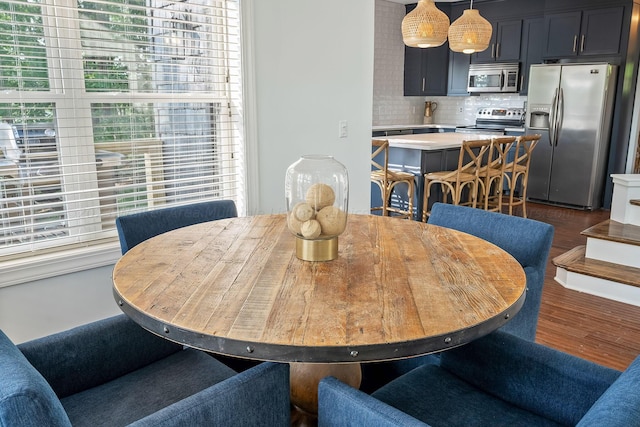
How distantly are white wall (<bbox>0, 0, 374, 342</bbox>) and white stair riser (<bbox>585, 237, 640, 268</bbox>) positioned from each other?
182 centimetres

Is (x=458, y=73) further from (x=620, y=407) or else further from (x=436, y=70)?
(x=620, y=407)

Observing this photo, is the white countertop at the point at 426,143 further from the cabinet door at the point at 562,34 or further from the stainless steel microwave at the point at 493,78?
the cabinet door at the point at 562,34

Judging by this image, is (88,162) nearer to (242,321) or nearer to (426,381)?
(242,321)

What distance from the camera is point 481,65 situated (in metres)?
7.21

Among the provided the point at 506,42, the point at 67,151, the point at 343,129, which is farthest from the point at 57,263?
the point at 506,42

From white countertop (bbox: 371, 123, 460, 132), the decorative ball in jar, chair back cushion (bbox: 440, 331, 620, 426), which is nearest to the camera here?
chair back cushion (bbox: 440, 331, 620, 426)

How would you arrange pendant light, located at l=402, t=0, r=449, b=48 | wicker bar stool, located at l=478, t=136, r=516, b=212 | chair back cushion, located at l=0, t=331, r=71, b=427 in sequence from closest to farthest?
chair back cushion, located at l=0, t=331, r=71, b=427, pendant light, located at l=402, t=0, r=449, b=48, wicker bar stool, located at l=478, t=136, r=516, b=212

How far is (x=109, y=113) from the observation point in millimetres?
2461

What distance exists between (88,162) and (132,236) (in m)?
0.64

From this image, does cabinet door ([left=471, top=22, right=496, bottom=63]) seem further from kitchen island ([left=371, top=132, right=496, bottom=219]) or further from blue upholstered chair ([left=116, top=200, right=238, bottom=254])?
blue upholstered chair ([left=116, top=200, right=238, bottom=254])

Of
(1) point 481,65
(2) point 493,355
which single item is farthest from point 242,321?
(1) point 481,65

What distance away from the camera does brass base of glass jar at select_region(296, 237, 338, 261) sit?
1.56 metres

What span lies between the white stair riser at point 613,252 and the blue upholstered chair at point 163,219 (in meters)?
2.91

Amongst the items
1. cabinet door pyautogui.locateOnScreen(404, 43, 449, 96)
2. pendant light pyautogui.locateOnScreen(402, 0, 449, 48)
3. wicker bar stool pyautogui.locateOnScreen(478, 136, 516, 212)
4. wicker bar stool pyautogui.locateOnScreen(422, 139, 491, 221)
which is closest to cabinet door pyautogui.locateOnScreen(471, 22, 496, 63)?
cabinet door pyautogui.locateOnScreen(404, 43, 449, 96)
